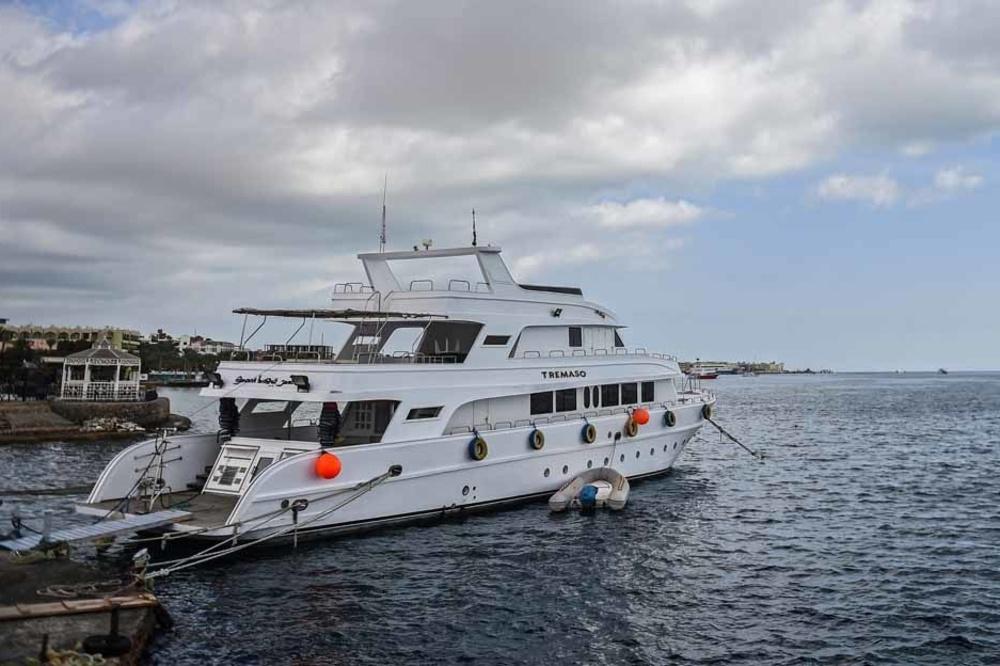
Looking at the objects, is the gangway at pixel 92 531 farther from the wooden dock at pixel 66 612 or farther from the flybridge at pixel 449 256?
the flybridge at pixel 449 256

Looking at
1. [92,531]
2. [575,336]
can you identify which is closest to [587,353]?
[575,336]

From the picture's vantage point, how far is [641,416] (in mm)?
26406

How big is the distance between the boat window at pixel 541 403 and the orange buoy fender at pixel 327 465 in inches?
310

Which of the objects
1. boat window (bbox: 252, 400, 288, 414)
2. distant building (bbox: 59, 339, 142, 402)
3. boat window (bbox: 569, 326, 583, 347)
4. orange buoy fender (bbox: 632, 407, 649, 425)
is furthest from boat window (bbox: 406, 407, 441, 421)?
distant building (bbox: 59, 339, 142, 402)

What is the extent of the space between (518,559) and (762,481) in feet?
51.7

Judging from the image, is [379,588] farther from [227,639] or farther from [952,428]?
[952,428]

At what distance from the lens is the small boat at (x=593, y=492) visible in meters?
22.9

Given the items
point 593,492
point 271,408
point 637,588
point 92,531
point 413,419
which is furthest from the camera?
point 271,408

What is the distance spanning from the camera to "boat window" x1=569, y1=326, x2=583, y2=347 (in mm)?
26594

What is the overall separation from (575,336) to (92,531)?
16.2 meters

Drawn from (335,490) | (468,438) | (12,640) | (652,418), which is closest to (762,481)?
(652,418)

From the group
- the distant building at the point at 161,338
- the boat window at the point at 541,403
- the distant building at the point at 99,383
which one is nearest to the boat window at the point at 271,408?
the boat window at the point at 541,403

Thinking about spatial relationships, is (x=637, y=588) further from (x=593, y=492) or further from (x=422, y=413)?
(x=422, y=413)

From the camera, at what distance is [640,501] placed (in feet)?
81.7
